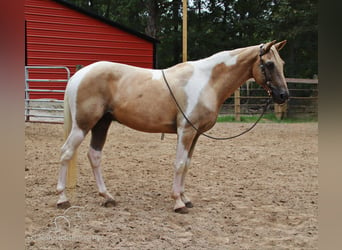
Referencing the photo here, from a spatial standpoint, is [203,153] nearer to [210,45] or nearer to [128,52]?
[128,52]

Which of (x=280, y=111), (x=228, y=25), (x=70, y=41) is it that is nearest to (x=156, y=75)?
(x=70, y=41)

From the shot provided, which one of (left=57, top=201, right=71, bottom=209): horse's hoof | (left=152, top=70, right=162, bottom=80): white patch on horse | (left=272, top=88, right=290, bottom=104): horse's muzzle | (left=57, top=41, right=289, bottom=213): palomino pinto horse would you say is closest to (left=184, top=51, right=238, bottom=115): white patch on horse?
(left=57, top=41, right=289, bottom=213): palomino pinto horse

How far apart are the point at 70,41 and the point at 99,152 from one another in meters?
6.78

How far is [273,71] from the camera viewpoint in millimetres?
3107

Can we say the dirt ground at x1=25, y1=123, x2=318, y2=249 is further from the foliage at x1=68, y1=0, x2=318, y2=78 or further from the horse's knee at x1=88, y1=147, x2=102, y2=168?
the foliage at x1=68, y1=0, x2=318, y2=78

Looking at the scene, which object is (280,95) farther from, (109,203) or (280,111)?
(280,111)

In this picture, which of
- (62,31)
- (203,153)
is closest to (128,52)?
(62,31)

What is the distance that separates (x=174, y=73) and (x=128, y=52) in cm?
697

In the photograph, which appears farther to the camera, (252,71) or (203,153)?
(203,153)

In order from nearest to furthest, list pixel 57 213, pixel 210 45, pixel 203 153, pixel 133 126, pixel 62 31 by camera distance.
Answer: pixel 57 213 < pixel 133 126 < pixel 203 153 < pixel 62 31 < pixel 210 45

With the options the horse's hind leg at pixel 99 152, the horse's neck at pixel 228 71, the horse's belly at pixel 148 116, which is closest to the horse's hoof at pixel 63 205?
the horse's hind leg at pixel 99 152

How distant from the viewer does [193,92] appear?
3.20m

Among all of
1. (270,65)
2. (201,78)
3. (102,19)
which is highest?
(102,19)
